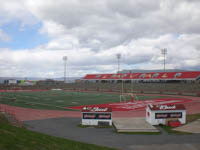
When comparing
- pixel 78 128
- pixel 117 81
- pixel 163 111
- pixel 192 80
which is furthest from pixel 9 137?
pixel 117 81

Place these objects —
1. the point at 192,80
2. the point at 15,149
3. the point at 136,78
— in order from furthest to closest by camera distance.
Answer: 1. the point at 136,78
2. the point at 192,80
3. the point at 15,149

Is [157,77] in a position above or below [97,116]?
above

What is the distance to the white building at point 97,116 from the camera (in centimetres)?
1881

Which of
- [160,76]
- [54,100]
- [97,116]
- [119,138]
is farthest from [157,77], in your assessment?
[119,138]

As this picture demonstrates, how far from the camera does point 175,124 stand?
1816 cm

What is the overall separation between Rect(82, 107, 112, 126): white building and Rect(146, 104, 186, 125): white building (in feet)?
11.9

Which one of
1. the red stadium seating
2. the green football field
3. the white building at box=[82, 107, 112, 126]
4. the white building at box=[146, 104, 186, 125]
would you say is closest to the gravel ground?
the white building at box=[82, 107, 112, 126]

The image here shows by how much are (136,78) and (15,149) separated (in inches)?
3019

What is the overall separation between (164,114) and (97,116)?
19.2 feet

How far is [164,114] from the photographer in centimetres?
1892

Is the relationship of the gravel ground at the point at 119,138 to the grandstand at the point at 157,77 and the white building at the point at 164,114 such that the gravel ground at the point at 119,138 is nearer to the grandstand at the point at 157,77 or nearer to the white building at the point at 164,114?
the white building at the point at 164,114

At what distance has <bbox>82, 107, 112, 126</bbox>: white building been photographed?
18.8 meters

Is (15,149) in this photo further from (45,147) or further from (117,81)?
(117,81)

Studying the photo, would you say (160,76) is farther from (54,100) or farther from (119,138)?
(119,138)
